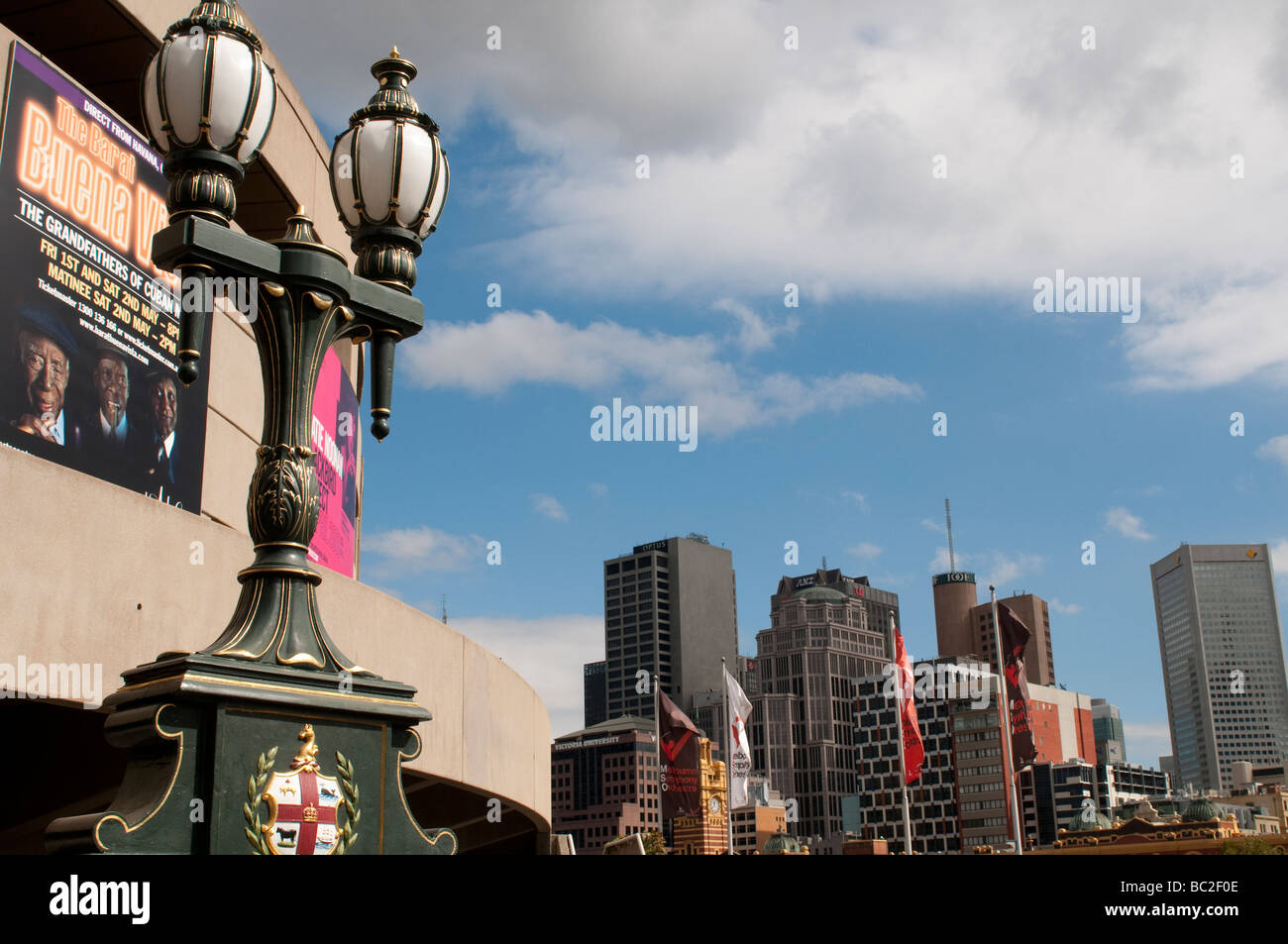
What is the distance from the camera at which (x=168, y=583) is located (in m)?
9.80

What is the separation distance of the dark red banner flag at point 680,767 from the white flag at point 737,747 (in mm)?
1275

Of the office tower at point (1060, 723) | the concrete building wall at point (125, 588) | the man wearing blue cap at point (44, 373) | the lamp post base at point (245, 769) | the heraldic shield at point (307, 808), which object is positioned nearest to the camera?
the lamp post base at point (245, 769)

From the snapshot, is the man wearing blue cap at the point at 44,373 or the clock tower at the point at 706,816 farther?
the clock tower at the point at 706,816

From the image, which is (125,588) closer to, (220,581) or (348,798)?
(220,581)

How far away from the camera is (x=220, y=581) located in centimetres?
1038

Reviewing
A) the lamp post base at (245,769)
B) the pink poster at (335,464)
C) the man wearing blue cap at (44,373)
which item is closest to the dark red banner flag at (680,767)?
the pink poster at (335,464)

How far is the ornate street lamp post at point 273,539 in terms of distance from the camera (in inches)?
163

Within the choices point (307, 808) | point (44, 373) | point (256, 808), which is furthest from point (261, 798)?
point (44, 373)

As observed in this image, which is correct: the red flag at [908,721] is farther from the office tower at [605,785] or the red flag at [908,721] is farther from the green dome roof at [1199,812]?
the office tower at [605,785]

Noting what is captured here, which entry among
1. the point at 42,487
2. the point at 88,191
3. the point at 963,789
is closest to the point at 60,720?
the point at 42,487

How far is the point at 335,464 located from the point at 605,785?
167 m

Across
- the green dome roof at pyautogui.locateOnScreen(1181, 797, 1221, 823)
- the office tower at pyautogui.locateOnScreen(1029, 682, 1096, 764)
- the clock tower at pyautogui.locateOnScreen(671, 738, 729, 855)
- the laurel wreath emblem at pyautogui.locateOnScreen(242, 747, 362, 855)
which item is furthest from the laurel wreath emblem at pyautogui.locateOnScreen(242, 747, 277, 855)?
the office tower at pyautogui.locateOnScreen(1029, 682, 1096, 764)

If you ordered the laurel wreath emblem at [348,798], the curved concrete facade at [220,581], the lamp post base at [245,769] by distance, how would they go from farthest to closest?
the curved concrete facade at [220,581]
the laurel wreath emblem at [348,798]
the lamp post base at [245,769]
